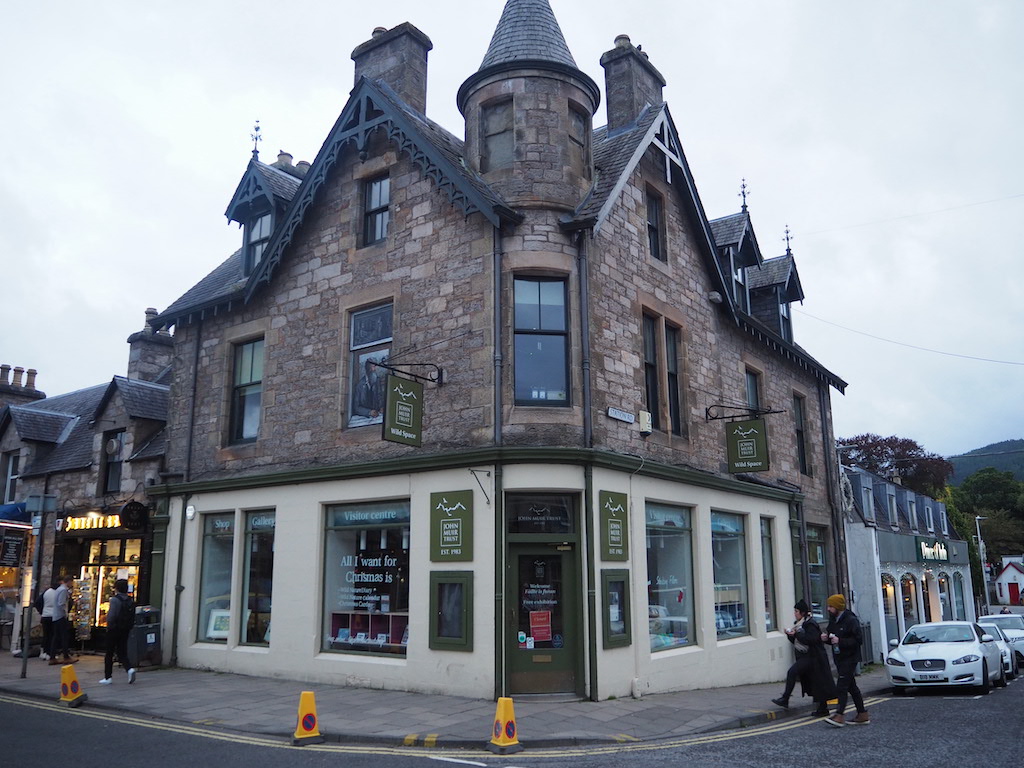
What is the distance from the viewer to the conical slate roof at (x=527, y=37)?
46.5 ft

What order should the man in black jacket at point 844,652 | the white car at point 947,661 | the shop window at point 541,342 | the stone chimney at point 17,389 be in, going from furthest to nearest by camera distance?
the stone chimney at point 17,389 < the white car at point 947,661 < the shop window at point 541,342 < the man in black jacket at point 844,652

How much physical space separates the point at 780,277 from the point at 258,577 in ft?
49.1

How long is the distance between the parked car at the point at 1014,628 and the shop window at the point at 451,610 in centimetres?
1647

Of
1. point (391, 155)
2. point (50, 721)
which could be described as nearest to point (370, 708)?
point (50, 721)

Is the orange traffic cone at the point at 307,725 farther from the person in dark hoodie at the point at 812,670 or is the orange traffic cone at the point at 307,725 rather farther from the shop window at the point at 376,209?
the shop window at the point at 376,209

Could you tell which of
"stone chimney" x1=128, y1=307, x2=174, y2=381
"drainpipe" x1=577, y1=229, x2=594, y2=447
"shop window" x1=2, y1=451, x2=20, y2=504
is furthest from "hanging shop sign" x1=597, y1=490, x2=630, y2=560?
"shop window" x1=2, y1=451, x2=20, y2=504

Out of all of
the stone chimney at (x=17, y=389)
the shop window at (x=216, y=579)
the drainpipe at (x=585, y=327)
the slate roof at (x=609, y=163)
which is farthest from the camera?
the stone chimney at (x=17, y=389)

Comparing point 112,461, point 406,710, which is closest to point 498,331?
point 406,710

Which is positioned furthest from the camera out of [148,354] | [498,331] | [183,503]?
[148,354]

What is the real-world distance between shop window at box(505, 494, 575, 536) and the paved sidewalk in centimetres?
232

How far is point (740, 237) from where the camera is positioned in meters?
19.8

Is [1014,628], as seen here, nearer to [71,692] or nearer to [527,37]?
[527,37]

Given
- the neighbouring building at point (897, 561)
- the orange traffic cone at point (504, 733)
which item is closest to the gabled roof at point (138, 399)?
the orange traffic cone at point (504, 733)

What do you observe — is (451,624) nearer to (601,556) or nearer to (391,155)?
(601,556)
